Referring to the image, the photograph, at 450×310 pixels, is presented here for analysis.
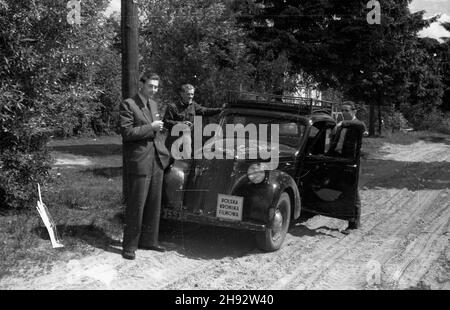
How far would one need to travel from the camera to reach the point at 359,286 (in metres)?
5.65

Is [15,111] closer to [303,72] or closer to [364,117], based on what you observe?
[303,72]

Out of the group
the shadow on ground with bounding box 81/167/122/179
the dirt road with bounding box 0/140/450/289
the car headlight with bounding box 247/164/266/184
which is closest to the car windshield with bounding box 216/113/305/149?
the car headlight with bounding box 247/164/266/184

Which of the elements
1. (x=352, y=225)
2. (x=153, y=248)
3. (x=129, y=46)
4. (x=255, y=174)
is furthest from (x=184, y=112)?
(x=352, y=225)

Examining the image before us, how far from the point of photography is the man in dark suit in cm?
622

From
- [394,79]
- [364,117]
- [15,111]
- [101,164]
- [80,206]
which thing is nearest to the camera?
[15,111]

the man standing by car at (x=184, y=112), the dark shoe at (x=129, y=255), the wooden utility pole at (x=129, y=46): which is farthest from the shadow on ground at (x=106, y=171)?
the dark shoe at (x=129, y=255)

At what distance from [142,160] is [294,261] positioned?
88.4 inches

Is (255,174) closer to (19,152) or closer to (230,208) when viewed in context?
(230,208)

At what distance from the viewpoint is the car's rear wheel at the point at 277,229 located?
676 centimetres

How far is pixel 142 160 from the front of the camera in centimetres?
628

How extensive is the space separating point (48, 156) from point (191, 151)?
2261 millimetres

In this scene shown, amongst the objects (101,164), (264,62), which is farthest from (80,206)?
(264,62)

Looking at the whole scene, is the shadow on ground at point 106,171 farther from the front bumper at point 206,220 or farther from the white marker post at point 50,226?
the front bumper at point 206,220

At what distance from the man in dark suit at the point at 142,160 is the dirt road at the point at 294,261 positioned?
409mm
